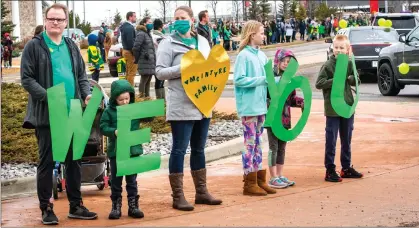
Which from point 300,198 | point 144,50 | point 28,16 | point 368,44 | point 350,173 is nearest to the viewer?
point 300,198

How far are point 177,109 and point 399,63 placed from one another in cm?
1341

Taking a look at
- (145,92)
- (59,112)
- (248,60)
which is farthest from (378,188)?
(145,92)

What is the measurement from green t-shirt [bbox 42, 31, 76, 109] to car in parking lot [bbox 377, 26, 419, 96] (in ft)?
44.1

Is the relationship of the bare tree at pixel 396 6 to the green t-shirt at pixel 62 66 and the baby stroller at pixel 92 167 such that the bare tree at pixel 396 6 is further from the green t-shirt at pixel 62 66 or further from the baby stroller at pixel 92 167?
the green t-shirt at pixel 62 66

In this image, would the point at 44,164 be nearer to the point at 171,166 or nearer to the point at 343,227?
the point at 171,166

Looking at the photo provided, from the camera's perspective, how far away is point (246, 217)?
8188 mm

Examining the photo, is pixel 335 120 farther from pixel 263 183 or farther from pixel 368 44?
pixel 368 44

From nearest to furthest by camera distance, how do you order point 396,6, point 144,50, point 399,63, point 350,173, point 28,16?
1. point 350,173
2. point 144,50
3. point 399,63
4. point 396,6
5. point 28,16

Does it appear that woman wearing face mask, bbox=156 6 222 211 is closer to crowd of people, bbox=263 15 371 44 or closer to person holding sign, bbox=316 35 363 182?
person holding sign, bbox=316 35 363 182

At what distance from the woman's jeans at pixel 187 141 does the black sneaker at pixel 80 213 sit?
0.94 metres

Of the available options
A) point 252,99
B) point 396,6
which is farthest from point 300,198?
point 396,6

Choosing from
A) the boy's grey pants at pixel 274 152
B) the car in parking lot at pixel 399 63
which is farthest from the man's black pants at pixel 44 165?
the car in parking lot at pixel 399 63

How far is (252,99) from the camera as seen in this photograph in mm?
9375

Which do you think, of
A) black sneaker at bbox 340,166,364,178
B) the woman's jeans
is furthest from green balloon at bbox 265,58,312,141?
the woman's jeans
